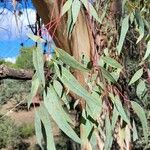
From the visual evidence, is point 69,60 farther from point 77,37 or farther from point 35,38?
point 77,37

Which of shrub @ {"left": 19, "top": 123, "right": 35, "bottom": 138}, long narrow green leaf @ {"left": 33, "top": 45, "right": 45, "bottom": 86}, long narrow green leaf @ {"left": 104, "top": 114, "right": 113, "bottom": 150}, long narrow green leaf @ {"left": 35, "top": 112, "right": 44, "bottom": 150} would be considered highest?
long narrow green leaf @ {"left": 33, "top": 45, "right": 45, "bottom": 86}

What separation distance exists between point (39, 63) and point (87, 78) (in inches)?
16.0

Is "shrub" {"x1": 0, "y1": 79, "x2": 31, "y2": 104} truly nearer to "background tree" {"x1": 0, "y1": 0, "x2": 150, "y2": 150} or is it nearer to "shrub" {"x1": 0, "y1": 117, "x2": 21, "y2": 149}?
"shrub" {"x1": 0, "y1": 117, "x2": 21, "y2": 149}

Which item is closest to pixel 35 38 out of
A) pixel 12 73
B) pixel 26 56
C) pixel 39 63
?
pixel 39 63

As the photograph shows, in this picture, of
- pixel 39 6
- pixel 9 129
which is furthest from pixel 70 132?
pixel 9 129

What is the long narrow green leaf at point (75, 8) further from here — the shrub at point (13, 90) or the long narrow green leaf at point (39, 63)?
the shrub at point (13, 90)

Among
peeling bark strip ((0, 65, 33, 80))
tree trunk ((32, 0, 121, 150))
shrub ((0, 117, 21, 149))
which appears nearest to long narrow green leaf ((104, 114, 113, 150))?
tree trunk ((32, 0, 121, 150))

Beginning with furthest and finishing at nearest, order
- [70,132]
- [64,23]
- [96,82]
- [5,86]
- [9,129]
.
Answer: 1. [9,129]
2. [5,86]
3. [64,23]
4. [96,82]
5. [70,132]

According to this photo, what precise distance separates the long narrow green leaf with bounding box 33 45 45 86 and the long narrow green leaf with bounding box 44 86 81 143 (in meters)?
0.05

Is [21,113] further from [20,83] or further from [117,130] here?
[117,130]

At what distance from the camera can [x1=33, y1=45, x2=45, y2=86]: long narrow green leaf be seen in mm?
1043

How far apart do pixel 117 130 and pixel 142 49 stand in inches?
25.0

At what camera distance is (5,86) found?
184 inches

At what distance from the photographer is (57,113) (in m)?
1.08
